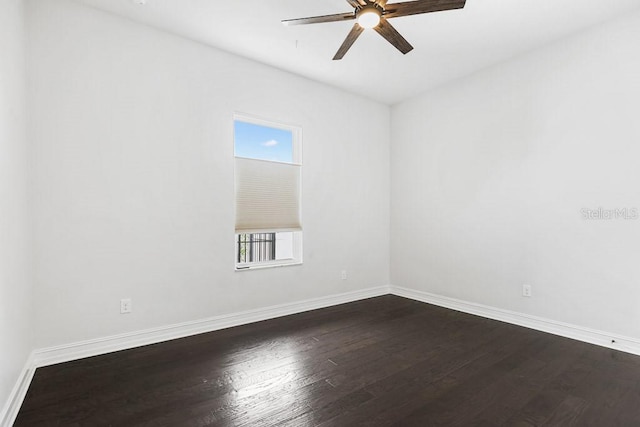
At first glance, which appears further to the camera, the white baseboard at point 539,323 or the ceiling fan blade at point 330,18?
the white baseboard at point 539,323

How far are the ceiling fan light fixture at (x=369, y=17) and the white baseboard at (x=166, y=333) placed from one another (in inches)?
117

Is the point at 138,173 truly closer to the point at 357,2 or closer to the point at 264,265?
the point at 264,265

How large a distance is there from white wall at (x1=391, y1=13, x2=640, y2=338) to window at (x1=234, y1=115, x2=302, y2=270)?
1.81 meters

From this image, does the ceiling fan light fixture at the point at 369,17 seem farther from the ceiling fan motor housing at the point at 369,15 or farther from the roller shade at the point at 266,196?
the roller shade at the point at 266,196

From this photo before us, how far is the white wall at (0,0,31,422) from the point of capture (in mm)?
1834

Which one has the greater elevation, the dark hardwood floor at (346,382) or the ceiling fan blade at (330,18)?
the ceiling fan blade at (330,18)

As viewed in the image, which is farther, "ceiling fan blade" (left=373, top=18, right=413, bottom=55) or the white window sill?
the white window sill

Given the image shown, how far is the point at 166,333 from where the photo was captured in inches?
121

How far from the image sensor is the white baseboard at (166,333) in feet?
8.52

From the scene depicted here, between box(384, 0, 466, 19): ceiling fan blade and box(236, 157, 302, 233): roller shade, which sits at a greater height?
box(384, 0, 466, 19): ceiling fan blade

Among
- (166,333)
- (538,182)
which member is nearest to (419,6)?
(538,182)

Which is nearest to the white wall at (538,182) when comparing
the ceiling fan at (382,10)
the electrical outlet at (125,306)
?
the ceiling fan at (382,10)

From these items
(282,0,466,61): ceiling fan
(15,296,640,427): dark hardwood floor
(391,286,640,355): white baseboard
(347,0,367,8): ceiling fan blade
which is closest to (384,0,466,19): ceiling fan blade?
(282,0,466,61): ceiling fan

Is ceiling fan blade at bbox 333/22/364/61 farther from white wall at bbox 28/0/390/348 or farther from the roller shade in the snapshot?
the roller shade
